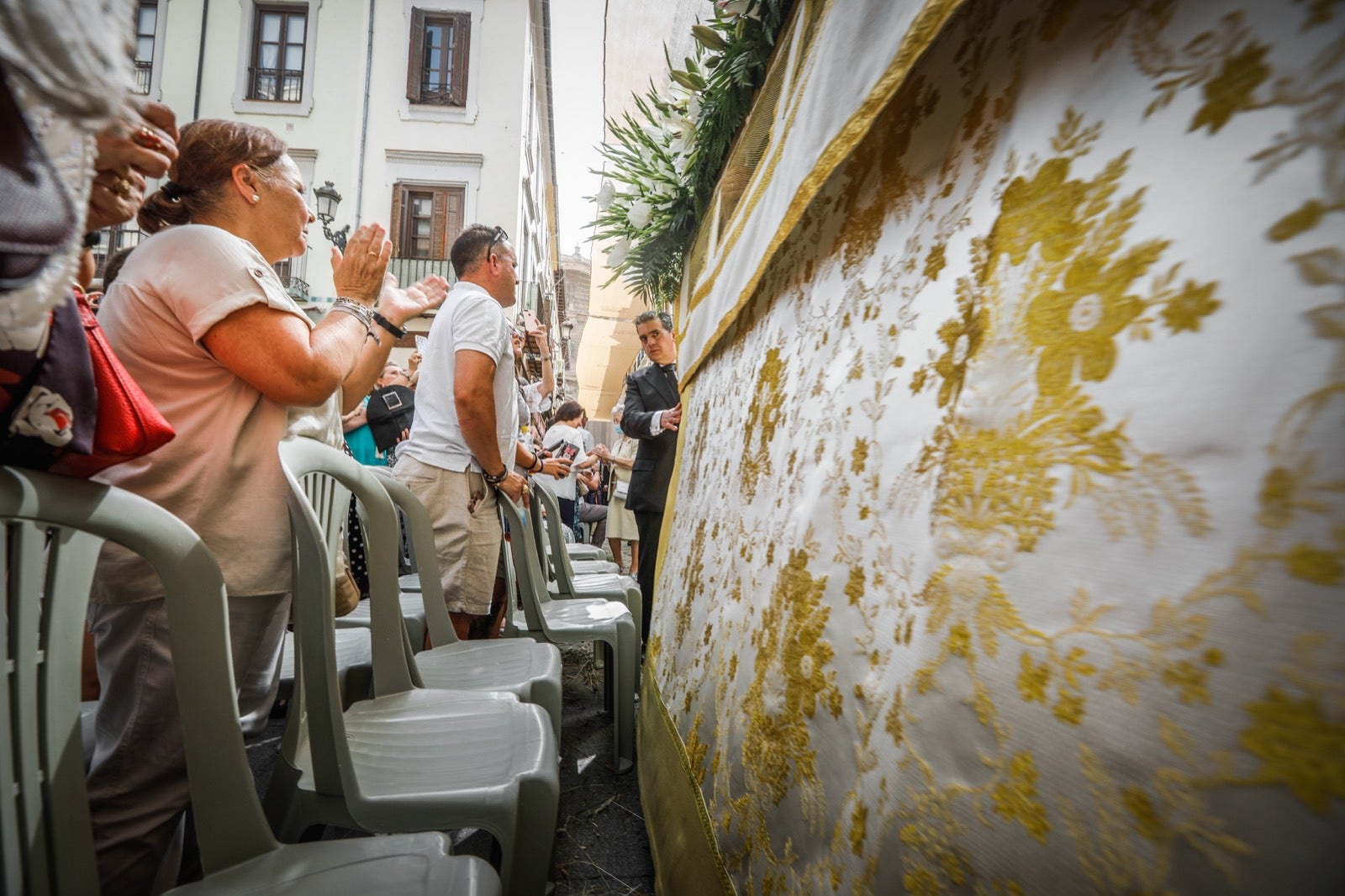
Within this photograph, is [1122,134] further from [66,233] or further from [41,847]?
[41,847]

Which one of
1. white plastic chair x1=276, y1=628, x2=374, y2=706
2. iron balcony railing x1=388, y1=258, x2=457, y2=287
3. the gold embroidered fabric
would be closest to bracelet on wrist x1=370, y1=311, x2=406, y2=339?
white plastic chair x1=276, y1=628, x2=374, y2=706

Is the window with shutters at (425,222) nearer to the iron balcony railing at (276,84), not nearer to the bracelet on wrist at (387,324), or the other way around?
the iron balcony railing at (276,84)

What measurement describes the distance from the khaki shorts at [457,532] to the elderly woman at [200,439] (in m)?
0.99

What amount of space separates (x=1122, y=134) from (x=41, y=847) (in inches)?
49.9

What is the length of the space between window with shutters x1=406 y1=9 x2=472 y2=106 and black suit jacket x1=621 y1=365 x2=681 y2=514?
41.2 feet

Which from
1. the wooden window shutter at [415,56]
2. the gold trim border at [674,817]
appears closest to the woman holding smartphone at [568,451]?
the gold trim border at [674,817]

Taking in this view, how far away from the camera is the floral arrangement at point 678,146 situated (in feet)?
5.21

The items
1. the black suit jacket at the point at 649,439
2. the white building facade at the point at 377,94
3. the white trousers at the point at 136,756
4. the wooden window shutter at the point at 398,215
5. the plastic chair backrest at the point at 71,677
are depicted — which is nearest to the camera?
the plastic chair backrest at the point at 71,677

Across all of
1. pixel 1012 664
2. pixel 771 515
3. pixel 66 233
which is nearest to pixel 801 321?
pixel 771 515

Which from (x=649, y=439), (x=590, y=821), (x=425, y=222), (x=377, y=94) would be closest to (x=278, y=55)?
(x=377, y=94)

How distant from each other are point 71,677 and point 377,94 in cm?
1564

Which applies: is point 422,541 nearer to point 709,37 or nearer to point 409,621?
point 409,621

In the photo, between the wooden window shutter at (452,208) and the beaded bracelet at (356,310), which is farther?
the wooden window shutter at (452,208)

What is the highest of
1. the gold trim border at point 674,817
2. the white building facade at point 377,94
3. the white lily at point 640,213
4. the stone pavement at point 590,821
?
the white building facade at point 377,94
